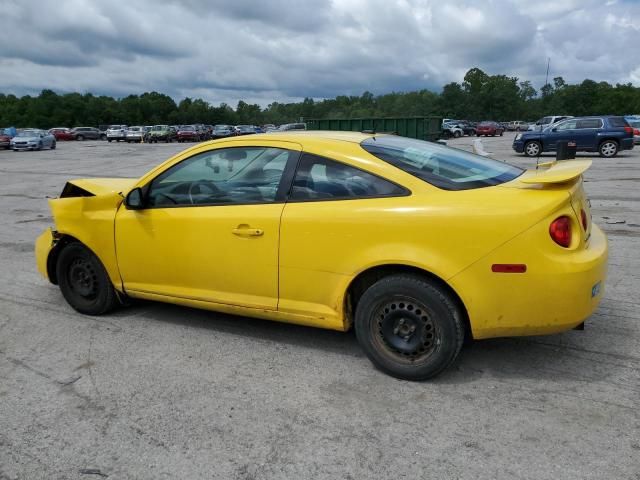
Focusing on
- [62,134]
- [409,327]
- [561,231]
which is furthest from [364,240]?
[62,134]

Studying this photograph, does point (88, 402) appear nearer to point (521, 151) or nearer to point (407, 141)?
point (407, 141)

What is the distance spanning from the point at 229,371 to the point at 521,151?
866 inches

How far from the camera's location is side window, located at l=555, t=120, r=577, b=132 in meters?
21.4

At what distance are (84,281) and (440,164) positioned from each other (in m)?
3.07

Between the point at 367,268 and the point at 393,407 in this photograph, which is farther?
the point at 367,268

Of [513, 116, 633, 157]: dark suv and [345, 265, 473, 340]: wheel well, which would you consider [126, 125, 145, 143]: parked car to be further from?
[345, 265, 473, 340]: wheel well

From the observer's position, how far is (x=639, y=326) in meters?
3.92

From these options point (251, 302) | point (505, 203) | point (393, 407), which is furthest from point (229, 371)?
point (505, 203)

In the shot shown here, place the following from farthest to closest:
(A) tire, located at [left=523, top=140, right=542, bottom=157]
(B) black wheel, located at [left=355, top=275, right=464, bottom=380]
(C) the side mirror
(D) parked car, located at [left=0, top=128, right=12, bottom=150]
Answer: (D) parked car, located at [left=0, top=128, right=12, bottom=150], (A) tire, located at [left=523, top=140, right=542, bottom=157], (C) the side mirror, (B) black wheel, located at [left=355, top=275, right=464, bottom=380]

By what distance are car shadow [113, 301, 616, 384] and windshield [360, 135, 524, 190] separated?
1157 millimetres

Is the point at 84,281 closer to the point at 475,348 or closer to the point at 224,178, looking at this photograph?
the point at 224,178

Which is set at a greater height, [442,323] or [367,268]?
[367,268]

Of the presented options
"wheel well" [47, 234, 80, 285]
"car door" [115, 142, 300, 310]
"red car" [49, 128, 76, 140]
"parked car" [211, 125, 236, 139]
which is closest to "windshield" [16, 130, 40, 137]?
"parked car" [211, 125, 236, 139]

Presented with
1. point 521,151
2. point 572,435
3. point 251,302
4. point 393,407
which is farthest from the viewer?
point 521,151
